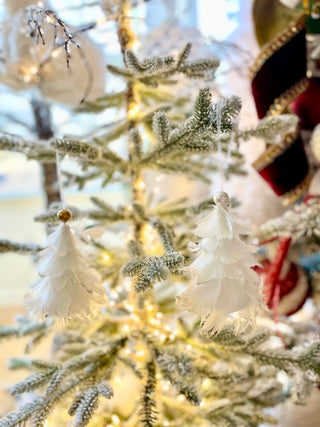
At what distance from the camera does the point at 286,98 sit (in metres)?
0.78

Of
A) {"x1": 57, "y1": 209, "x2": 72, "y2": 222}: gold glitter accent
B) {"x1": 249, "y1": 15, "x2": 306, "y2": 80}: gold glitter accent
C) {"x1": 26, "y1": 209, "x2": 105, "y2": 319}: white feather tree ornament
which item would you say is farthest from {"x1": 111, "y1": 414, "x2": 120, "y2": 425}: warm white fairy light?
{"x1": 249, "y1": 15, "x2": 306, "y2": 80}: gold glitter accent

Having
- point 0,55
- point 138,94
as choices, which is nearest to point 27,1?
point 0,55

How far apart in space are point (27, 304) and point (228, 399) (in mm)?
411

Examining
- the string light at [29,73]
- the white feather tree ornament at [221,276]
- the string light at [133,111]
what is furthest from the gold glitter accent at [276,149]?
the string light at [29,73]

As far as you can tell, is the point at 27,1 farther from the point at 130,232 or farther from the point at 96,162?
the point at 130,232

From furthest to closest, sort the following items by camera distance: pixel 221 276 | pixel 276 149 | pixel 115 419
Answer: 1. pixel 276 149
2. pixel 115 419
3. pixel 221 276

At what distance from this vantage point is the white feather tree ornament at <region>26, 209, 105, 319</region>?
495 mm

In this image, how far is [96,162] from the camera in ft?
2.13

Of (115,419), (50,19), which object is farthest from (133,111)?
(115,419)

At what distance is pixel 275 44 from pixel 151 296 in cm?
52

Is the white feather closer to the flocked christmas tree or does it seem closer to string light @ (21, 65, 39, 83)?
the flocked christmas tree

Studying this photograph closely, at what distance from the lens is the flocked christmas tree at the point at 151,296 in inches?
17.7

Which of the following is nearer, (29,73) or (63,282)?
(63,282)

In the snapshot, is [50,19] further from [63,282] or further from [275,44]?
[275,44]
